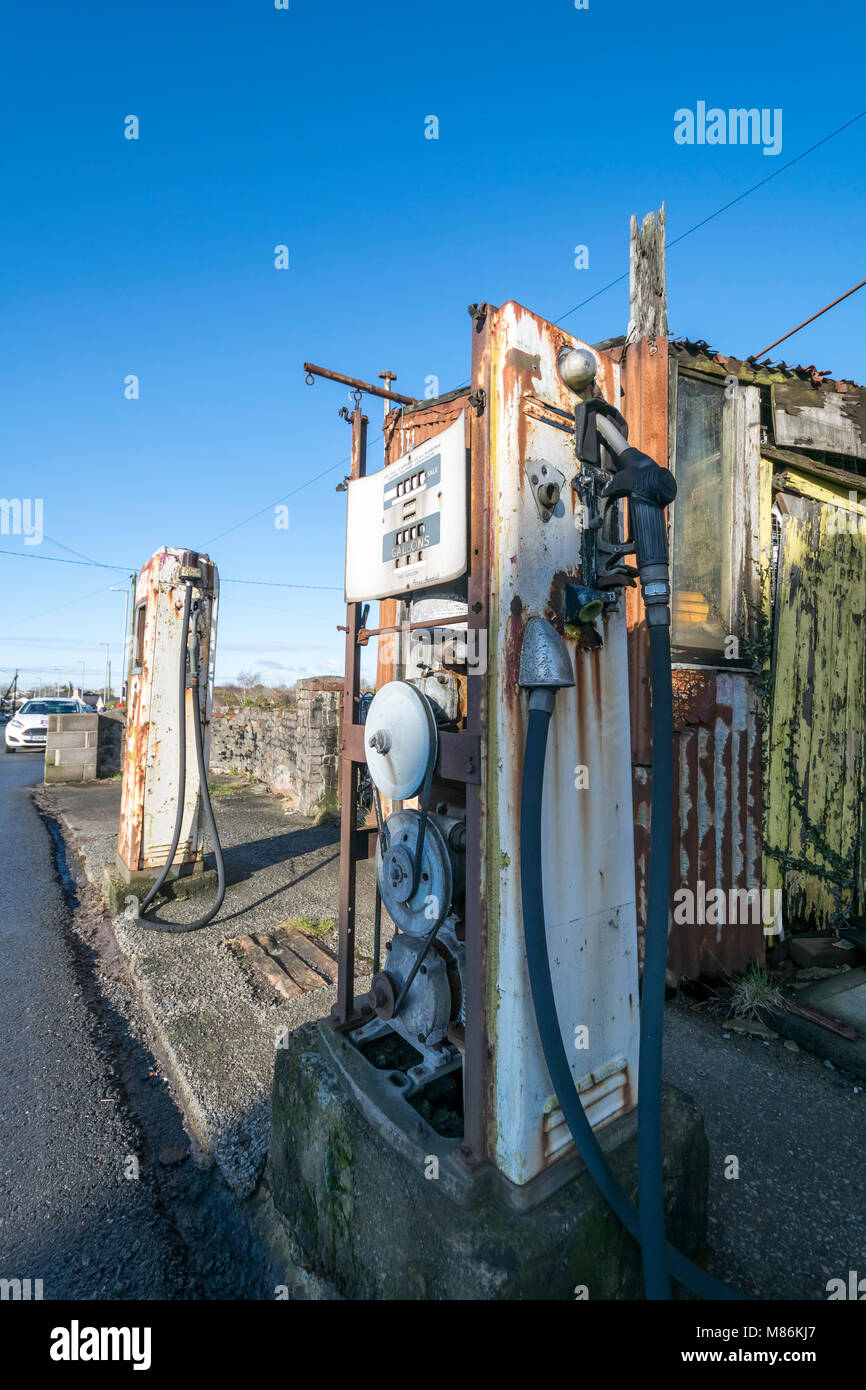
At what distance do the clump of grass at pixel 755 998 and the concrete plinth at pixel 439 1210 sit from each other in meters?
1.84

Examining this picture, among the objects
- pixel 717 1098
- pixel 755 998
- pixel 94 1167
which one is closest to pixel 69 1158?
pixel 94 1167

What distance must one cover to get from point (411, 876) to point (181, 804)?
10.3 feet

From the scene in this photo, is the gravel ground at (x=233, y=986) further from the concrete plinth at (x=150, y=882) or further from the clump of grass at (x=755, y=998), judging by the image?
the clump of grass at (x=755, y=998)

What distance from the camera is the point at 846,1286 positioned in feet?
5.89

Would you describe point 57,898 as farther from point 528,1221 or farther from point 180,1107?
point 528,1221

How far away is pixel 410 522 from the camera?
5.78 ft

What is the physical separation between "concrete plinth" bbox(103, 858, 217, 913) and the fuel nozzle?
4204mm

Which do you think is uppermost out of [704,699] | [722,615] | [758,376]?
[758,376]

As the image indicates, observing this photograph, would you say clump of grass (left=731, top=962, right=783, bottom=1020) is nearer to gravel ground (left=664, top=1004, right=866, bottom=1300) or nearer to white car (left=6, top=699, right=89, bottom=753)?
gravel ground (left=664, top=1004, right=866, bottom=1300)

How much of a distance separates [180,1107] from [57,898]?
3.09 m

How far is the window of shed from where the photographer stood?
3.77 m

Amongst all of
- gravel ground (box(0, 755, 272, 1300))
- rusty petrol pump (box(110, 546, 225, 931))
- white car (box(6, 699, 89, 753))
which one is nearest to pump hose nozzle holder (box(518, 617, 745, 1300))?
gravel ground (box(0, 755, 272, 1300))

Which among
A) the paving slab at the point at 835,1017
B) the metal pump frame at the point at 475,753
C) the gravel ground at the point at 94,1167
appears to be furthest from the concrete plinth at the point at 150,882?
the paving slab at the point at 835,1017
